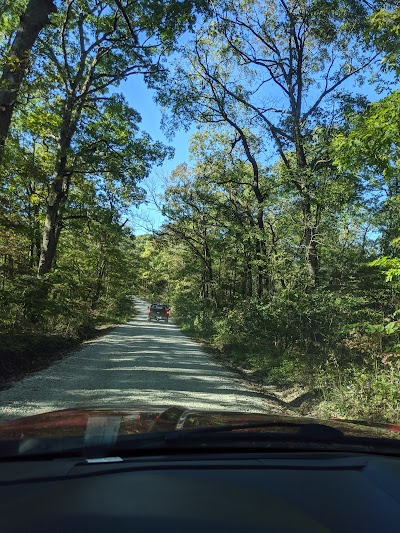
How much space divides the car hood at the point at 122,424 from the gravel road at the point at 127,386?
2.56 metres

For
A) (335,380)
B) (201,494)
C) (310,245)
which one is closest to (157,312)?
(310,245)

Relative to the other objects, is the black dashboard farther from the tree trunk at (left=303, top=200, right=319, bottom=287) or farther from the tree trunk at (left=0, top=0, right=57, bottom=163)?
the tree trunk at (left=303, top=200, right=319, bottom=287)

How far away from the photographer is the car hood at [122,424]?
2.39 meters

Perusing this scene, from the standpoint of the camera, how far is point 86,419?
9.59ft

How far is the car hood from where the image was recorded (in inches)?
94.1

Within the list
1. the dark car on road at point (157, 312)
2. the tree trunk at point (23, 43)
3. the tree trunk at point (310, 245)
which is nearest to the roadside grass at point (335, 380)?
the tree trunk at point (310, 245)

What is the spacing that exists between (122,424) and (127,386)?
22.3 ft

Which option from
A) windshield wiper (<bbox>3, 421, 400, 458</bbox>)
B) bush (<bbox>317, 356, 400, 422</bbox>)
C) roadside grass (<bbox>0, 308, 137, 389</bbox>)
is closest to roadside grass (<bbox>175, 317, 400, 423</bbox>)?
bush (<bbox>317, 356, 400, 422</bbox>)

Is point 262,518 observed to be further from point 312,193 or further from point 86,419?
point 312,193

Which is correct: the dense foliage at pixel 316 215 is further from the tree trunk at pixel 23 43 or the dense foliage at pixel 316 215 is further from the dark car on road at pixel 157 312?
the dark car on road at pixel 157 312

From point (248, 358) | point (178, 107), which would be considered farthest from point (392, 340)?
point (178, 107)

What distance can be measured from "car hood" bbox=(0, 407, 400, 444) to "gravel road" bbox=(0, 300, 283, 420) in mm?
2556

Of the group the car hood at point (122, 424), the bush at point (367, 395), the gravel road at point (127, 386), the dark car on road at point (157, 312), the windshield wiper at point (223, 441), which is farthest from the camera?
the dark car on road at point (157, 312)

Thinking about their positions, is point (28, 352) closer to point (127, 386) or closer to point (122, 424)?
point (127, 386)
